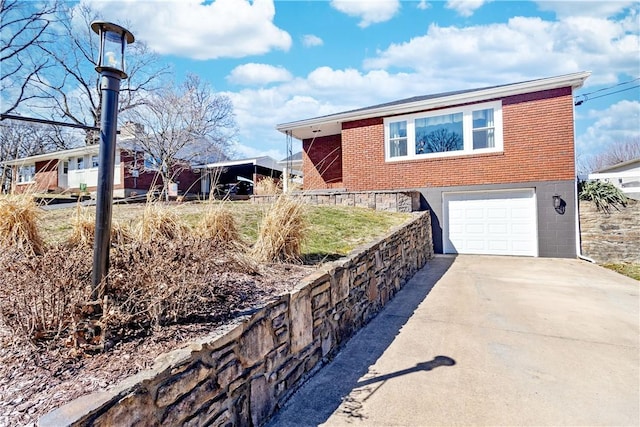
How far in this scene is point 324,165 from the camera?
44.5 feet

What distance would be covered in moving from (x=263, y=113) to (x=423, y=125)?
Answer: 15924 millimetres

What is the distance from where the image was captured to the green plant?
28.3 ft

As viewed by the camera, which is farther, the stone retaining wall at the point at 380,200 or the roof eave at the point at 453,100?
the stone retaining wall at the point at 380,200

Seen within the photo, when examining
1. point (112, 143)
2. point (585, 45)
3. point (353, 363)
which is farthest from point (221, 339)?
point (585, 45)

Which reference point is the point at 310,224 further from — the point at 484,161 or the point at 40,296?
the point at 484,161

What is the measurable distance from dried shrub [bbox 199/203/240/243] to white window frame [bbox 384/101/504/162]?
26.8ft

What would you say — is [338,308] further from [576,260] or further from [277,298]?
[576,260]

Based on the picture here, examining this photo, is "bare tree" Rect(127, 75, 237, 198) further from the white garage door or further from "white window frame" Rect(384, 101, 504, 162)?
the white garage door

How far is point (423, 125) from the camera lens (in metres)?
10.6

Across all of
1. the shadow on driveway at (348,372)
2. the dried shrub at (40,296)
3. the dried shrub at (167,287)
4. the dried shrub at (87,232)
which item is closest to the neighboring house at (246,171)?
the shadow on driveway at (348,372)

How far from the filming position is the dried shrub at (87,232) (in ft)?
10.1

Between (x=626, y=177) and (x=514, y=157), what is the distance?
2.91 meters

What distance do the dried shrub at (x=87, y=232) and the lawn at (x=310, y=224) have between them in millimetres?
178

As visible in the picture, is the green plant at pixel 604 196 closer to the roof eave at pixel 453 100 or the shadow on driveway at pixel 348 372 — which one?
the roof eave at pixel 453 100
